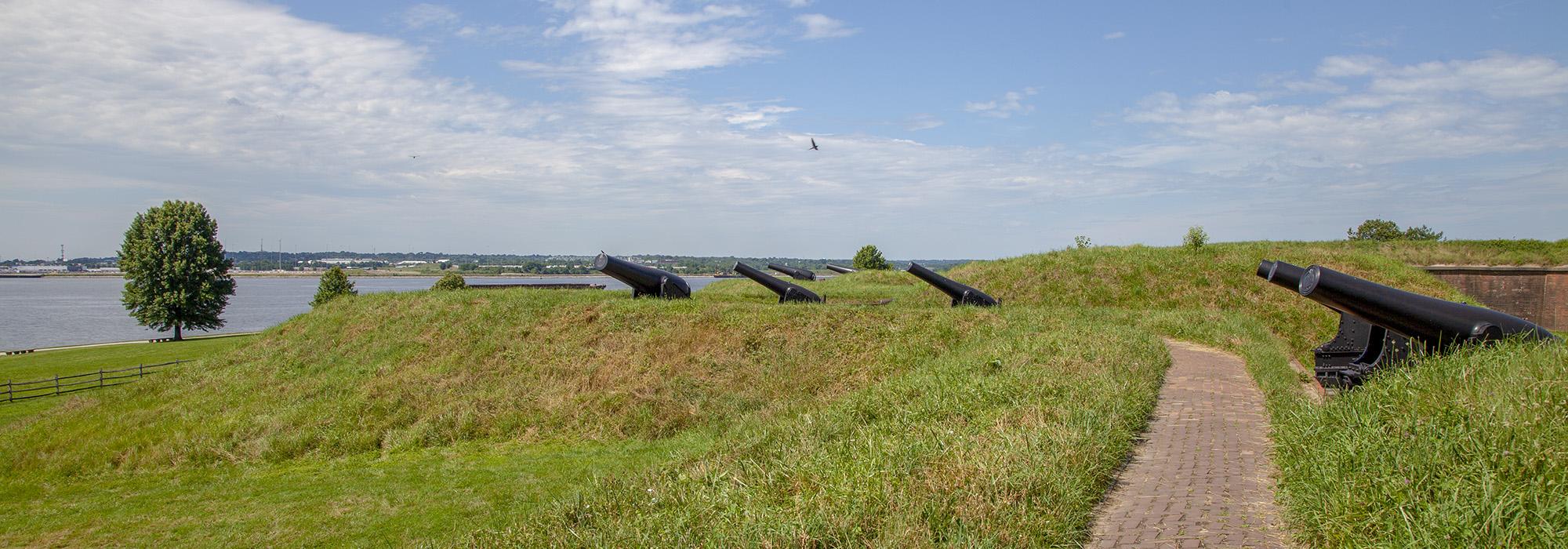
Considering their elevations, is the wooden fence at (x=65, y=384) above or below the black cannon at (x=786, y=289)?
below

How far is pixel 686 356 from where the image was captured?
47.6 ft

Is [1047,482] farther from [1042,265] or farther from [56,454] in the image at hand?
[1042,265]

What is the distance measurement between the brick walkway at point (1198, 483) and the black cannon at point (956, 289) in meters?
9.74

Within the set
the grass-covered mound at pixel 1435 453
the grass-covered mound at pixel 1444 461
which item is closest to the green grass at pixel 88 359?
the grass-covered mound at pixel 1435 453

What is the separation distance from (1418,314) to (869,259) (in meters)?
53.6

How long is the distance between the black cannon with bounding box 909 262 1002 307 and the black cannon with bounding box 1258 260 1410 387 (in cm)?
811

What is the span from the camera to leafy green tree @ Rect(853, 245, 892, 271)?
59750mm

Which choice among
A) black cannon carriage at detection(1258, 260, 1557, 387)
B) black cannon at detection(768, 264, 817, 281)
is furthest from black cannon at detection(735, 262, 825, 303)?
black cannon at detection(768, 264, 817, 281)

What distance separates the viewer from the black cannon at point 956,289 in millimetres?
17234

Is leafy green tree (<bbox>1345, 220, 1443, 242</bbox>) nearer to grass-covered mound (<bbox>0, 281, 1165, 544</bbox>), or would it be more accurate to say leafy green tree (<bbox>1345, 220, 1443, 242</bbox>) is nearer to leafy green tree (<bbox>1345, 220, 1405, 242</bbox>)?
leafy green tree (<bbox>1345, 220, 1405, 242</bbox>)

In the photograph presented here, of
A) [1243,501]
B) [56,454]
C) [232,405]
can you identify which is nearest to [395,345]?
[232,405]

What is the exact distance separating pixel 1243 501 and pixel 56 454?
1690 centimetres

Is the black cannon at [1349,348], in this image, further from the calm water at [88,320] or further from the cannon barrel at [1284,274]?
the calm water at [88,320]

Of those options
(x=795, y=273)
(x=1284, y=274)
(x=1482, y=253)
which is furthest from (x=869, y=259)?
(x=1284, y=274)
